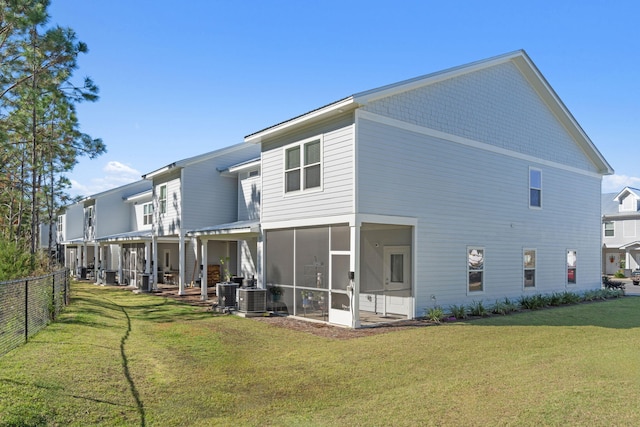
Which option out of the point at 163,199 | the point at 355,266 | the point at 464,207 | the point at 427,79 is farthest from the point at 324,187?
the point at 163,199

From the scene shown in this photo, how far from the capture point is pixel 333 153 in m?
13.4

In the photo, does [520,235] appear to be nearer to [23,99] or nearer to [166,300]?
[166,300]

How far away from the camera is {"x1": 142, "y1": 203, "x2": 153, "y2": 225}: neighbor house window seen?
30.5m

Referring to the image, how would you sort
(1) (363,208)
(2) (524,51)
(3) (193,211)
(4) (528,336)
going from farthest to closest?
(3) (193,211) → (2) (524,51) → (1) (363,208) → (4) (528,336)

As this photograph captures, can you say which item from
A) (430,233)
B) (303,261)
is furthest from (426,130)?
(303,261)

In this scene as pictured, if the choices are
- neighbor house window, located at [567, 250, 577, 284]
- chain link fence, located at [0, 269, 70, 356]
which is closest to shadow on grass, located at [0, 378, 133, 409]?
chain link fence, located at [0, 269, 70, 356]

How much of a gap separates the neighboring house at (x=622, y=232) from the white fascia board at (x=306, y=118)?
36.2 meters

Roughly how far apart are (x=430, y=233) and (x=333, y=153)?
160 inches

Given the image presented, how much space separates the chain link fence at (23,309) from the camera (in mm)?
8234

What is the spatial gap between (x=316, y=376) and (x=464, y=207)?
31.8 ft

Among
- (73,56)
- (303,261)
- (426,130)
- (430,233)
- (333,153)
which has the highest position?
(73,56)

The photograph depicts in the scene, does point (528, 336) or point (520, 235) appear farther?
point (520, 235)

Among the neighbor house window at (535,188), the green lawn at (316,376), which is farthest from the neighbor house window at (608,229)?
the green lawn at (316,376)

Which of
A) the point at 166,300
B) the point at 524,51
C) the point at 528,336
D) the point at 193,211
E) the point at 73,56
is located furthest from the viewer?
the point at 193,211
